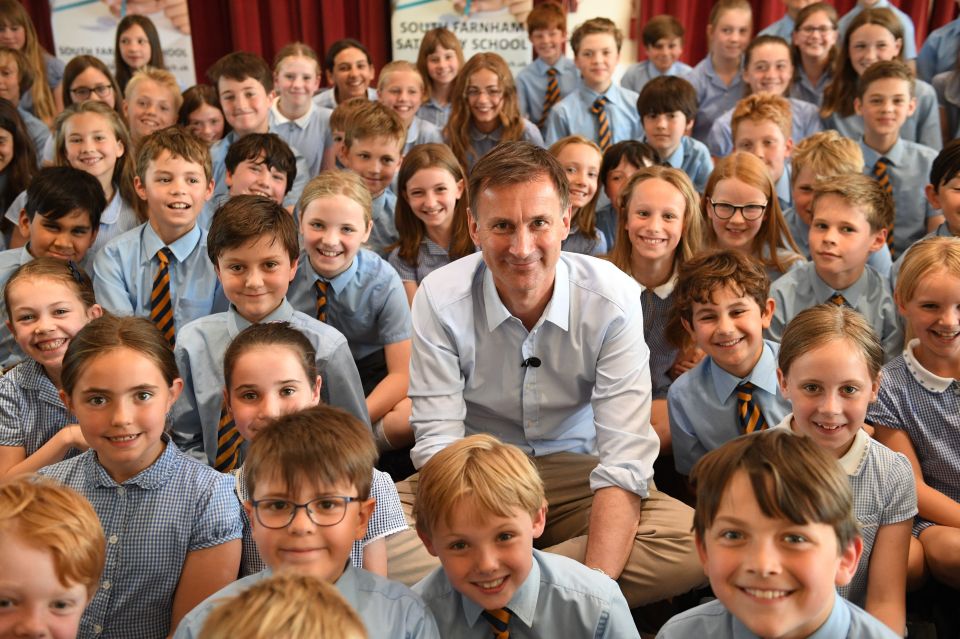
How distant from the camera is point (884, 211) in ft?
9.42

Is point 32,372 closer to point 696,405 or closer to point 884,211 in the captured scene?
point 696,405

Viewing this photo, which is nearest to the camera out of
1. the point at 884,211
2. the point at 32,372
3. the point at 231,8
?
the point at 32,372

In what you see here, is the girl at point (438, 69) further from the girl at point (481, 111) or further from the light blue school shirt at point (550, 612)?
the light blue school shirt at point (550, 612)

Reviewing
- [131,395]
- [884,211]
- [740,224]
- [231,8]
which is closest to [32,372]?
[131,395]

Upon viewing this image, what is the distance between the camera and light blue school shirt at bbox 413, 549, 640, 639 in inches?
64.7

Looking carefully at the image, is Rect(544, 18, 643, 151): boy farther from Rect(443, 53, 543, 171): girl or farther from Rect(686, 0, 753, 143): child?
Rect(686, 0, 753, 143): child

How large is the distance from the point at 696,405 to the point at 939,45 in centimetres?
341

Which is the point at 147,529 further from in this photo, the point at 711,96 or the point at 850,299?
the point at 711,96

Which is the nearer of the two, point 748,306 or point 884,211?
point 748,306

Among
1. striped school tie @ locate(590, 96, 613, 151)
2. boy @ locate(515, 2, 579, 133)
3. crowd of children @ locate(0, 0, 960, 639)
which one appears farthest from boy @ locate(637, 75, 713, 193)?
boy @ locate(515, 2, 579, 133)

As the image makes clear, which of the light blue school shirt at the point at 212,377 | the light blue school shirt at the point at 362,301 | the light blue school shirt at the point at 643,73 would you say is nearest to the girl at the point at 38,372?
the light blue school shirt at the point at 212,377

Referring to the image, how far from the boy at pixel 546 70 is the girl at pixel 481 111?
800 mm

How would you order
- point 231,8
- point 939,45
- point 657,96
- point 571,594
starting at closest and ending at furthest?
point 571,594 → point 657,96 → point 939,45 → point 231,8

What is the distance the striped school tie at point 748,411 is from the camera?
91.5 inches
